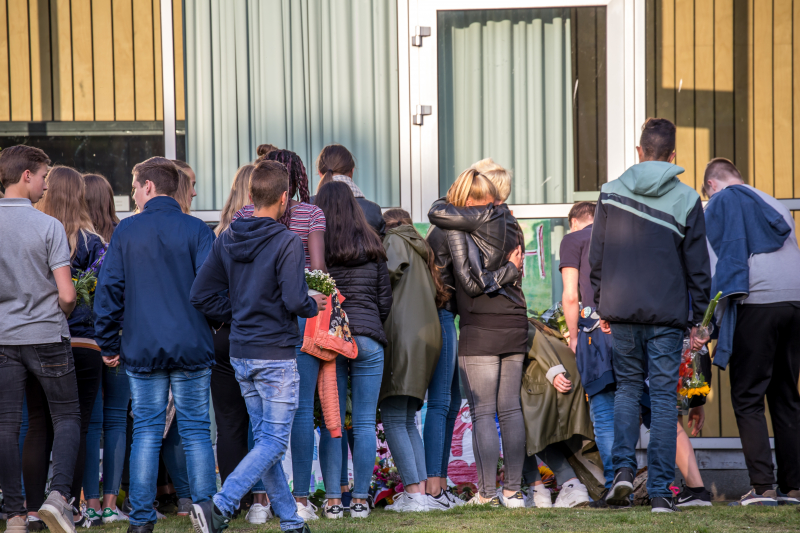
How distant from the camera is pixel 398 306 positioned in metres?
5.17

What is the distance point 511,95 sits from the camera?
7.20 m

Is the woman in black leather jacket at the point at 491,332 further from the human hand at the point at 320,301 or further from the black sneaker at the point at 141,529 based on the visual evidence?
the black sneaker at the point at 141,529

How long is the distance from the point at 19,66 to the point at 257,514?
4.50m

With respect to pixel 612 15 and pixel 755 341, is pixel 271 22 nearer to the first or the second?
pixel 612 15

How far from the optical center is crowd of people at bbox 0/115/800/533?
4.12 m

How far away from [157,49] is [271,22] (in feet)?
3.19

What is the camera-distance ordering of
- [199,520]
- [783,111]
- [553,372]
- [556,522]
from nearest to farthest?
1. [199,520]
2. [556,522]
3. [553,372]
4. [783,111]

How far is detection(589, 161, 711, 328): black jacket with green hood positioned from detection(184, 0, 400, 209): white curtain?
287 cm

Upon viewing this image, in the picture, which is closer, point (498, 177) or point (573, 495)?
point (573, 495)

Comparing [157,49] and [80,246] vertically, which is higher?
[157,49]

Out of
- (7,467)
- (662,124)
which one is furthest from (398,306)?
(7,467)

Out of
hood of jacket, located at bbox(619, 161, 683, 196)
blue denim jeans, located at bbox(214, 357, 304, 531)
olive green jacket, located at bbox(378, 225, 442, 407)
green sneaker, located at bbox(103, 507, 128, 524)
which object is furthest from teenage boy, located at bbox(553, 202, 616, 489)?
green sneaker, located at bbox(103, 507, 128, 524)

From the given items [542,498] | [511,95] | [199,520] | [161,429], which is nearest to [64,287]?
[161,429]

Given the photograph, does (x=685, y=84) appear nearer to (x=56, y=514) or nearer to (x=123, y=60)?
(x=123, y=60)
